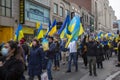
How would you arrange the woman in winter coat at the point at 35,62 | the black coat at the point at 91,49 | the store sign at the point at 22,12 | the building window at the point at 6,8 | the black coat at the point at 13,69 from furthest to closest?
the store sign at the point at 22,12, the building window at the point at 6,8, the black coat at the point at 91,49, the woman in winter coat at the point at 35,62, the black coat at the point at 13,69

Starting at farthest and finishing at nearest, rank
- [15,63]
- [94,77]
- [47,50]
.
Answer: [94,77] → [47,50] → [15,63]

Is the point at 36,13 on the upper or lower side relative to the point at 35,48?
upper

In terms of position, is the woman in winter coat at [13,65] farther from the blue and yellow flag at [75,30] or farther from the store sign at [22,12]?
the store sign at [22,12]

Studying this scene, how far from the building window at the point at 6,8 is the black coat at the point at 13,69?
1934 centimetres

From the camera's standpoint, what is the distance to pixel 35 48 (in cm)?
1037

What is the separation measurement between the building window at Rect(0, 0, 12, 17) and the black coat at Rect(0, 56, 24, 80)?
19.3 m

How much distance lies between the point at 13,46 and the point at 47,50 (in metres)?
6.79

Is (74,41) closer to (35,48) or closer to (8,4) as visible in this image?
(35,48)

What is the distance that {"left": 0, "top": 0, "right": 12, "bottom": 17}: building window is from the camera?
25.3m

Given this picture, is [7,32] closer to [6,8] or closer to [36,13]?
[6,8]

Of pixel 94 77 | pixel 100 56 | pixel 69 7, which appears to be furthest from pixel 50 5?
pixel 94 77

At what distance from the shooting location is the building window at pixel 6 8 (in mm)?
25322

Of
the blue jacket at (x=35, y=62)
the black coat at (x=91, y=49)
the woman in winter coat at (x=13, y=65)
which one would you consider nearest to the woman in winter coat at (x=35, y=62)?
the blue jacket at (x=35, y=62)

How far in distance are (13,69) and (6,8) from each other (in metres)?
20.7
